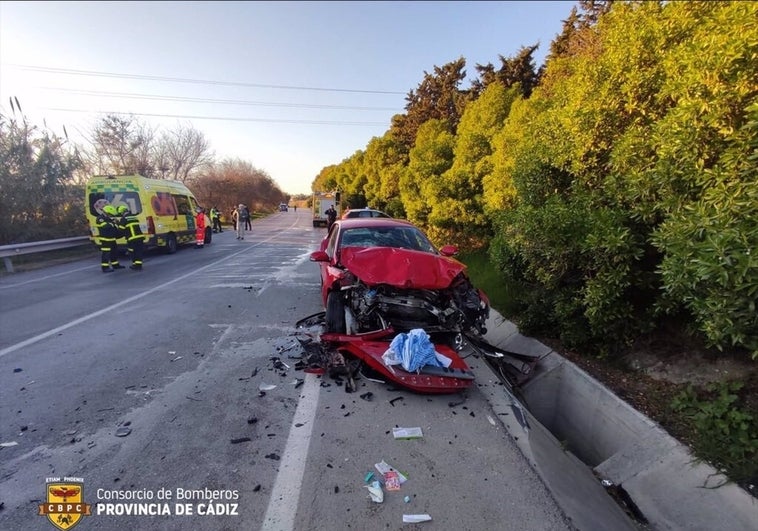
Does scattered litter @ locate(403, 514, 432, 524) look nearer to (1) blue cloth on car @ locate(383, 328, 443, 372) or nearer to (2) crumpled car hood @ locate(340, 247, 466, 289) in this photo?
(1) blue cloth on car @ locate(383, 328, 443, 372)

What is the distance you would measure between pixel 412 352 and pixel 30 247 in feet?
42.8

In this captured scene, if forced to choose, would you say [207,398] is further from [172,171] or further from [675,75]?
[172,171]

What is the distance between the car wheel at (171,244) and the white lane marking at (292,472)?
12751 millimetres

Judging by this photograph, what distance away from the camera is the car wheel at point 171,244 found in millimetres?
14152

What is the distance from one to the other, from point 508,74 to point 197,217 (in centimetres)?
1780

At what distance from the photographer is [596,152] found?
4301 mm

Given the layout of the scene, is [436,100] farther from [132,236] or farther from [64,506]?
[64,506]

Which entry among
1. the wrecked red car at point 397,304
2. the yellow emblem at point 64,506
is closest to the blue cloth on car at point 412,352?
the wrecked red car at point 397,304

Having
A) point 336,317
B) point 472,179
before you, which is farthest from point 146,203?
Result: point 336,317

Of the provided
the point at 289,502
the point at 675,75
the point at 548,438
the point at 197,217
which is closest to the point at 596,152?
the point at 675,75

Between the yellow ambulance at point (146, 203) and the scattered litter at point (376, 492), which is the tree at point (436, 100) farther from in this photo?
the scattered litter at point (376, 492)

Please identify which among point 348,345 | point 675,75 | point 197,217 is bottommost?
point 348,345

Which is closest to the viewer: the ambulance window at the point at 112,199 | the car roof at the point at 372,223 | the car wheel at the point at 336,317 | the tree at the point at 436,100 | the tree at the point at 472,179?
the car wheel at the point at 336,317

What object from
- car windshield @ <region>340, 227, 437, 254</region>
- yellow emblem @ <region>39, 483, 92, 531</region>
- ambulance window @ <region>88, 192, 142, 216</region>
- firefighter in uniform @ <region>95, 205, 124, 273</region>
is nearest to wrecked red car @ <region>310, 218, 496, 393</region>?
car windshield @ <region>340, 227, 437, 254</region>
